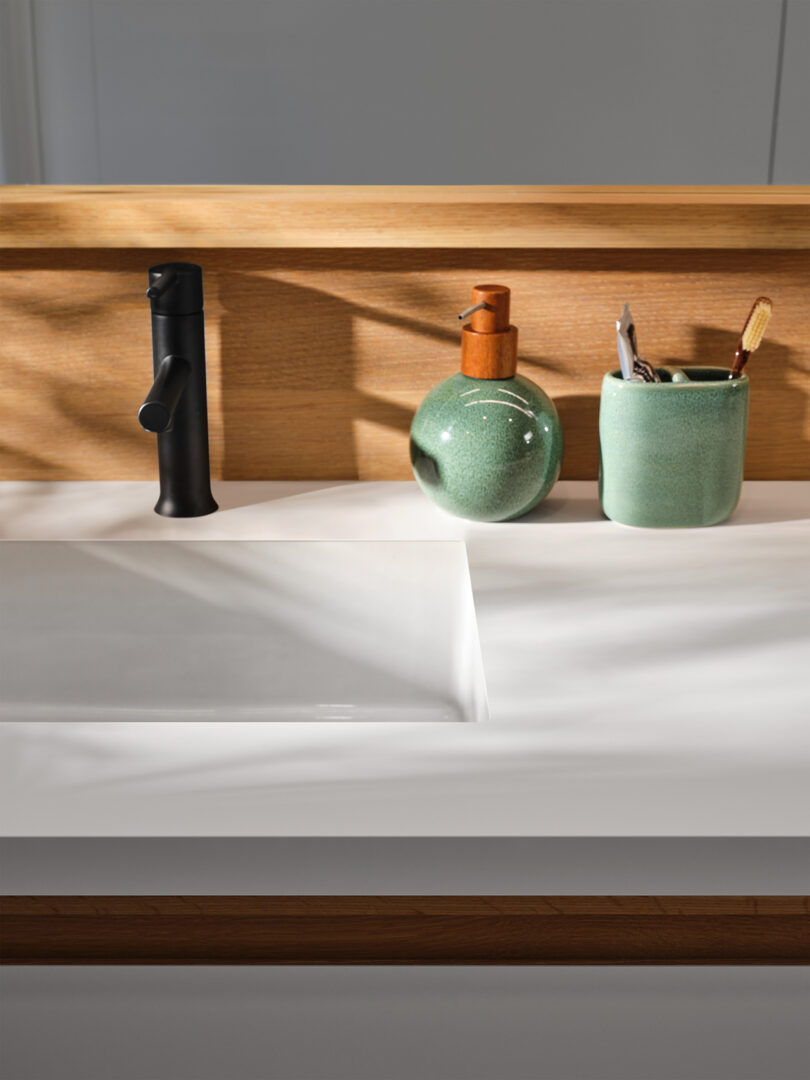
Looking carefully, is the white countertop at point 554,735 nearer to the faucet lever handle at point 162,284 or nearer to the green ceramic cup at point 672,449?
the green ceramic cup at point 672,449

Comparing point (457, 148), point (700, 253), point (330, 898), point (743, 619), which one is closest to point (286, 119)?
point (457, 148)

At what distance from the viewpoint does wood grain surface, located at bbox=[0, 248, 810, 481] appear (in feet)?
3.00

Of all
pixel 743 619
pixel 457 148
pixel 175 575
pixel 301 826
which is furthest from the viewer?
pixel 457 148

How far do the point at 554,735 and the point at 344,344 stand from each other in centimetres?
47

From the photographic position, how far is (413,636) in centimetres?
85

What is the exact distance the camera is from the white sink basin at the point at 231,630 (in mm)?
843

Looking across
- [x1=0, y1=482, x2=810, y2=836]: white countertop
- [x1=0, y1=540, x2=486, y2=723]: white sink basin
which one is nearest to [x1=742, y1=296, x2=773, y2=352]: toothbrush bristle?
[x1=0, y1=482, x2=810, y2=836]: white countertop

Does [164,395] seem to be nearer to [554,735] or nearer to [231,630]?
[231,630]

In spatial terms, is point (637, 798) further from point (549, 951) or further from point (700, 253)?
point (700, 253)

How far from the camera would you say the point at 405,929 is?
532 millimetres

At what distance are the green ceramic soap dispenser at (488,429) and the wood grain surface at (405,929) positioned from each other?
38cm

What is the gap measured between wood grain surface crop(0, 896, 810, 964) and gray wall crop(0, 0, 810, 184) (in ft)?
2.21
